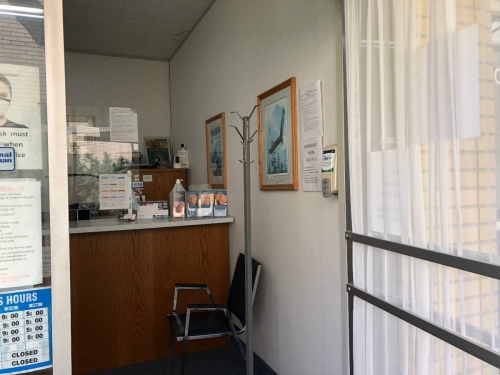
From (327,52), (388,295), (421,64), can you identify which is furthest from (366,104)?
(388,295)

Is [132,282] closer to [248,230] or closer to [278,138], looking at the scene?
[248,230]

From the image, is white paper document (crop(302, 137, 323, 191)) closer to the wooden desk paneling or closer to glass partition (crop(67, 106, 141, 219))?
glass partition (crop(67, 106, 141, 219))

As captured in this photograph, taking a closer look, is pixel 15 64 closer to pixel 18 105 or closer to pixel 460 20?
pixel 18 105

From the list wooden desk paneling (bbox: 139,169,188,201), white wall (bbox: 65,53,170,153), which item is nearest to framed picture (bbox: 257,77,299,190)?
wooden desk paneling (bbox: 139,169,188,201)

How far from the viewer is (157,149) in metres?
5.41

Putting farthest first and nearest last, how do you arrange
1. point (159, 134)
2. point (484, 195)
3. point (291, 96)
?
point (159, 134) → point (291, 96) → point (484, 195)

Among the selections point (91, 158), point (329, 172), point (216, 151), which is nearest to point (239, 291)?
point (329, 172)

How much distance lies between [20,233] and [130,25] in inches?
150

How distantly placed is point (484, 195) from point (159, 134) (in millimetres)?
4925

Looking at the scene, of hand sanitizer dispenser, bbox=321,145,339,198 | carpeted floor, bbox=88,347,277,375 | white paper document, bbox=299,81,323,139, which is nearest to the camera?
hand sanitizer dispenser, bbox=321,145,339,198

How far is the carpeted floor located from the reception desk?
2.5 inches

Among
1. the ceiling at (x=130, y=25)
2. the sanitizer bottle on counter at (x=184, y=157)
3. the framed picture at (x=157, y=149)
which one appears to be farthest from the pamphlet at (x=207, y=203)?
the framed picture at (x=157, y=149)

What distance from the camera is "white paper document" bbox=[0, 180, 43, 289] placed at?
3.76 ft

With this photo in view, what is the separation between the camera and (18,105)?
3.89 ft
